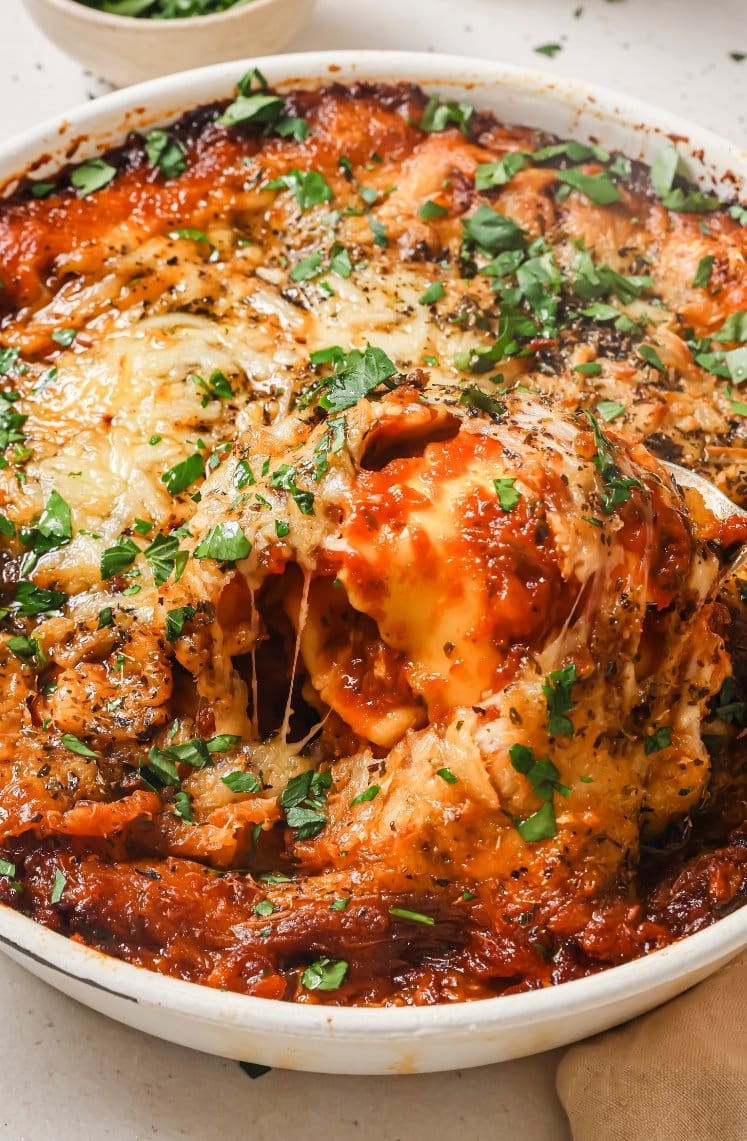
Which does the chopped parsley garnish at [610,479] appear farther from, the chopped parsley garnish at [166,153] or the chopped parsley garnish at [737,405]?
the chopped parsley garnish at [166,153]

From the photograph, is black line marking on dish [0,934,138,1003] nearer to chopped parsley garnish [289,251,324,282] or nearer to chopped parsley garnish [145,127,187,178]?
chopped parsley garnish [289,251,324,282]

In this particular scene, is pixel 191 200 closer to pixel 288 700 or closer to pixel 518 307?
pixel 518 307

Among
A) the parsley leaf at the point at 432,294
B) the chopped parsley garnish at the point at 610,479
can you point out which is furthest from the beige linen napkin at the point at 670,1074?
the parsley leaf at the point at 432,294

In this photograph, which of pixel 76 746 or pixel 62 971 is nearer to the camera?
pixel 62 971

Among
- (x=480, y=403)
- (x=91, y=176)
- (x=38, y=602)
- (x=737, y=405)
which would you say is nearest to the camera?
(x=480, y=403)

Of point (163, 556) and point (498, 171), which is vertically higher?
point (498, 171)

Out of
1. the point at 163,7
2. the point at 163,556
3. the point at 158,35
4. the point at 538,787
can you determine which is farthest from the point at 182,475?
the point at 163,7

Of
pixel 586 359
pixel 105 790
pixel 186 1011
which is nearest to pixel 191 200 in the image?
pixel 586 359

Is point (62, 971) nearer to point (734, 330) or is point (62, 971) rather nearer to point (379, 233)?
point (379, 233)
